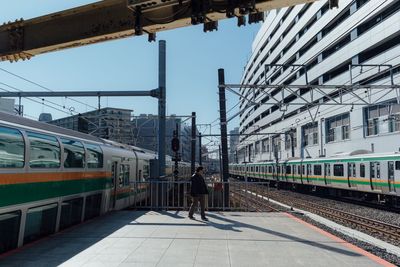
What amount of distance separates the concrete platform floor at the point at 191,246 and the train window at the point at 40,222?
0.27 m

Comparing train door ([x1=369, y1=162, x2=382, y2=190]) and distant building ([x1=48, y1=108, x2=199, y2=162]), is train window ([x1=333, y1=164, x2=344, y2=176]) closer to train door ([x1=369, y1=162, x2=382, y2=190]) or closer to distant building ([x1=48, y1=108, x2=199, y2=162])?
train door ([x1=369, y1=162, x2=382, y2=190])

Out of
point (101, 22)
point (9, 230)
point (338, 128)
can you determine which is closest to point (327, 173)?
point (338, 128)

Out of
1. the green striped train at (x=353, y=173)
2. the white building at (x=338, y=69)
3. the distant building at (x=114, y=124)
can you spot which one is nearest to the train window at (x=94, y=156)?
the green striped train at (x=353, y=173)

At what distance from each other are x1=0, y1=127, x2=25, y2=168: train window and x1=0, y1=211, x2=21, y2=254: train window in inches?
36.2

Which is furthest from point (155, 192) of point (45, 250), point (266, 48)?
point (266, 48)

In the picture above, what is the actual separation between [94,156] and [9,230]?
16.9ft

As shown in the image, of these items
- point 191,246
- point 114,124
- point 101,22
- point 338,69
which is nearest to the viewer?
point 191,246

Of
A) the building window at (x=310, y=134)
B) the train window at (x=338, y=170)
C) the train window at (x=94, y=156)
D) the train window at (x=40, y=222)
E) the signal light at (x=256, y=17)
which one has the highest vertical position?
the building window at (x=310, y=134)

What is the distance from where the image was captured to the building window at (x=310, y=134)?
47.8 metres

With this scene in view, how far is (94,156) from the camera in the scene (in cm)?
1303

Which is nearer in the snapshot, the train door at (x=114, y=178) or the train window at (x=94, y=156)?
the train window at (x=94, y=156)

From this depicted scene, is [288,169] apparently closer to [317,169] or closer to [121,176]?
[317,169]

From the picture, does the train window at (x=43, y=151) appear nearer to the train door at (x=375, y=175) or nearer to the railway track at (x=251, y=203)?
the railway track at (x=251, y=203)

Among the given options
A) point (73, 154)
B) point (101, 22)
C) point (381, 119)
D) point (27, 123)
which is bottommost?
point (73, 154)
